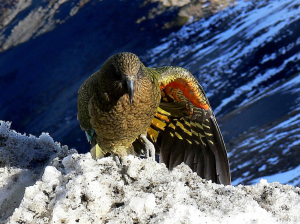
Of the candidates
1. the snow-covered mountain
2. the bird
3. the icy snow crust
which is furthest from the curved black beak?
the snow-covered mountain

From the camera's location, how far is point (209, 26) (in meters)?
5.47

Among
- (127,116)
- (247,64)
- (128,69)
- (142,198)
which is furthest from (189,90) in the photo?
(247,64)

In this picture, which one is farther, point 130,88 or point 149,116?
point 149,116

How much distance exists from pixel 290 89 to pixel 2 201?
4730 mm

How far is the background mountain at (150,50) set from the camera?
16.3 ft

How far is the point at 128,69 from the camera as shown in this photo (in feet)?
5.22

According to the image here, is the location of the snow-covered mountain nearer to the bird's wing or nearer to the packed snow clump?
the bird's wing

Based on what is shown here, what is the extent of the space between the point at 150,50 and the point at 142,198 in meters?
4.49

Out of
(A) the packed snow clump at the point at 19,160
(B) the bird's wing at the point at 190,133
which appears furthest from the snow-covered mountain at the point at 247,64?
(A) the packed snow clump at the point at 19,160

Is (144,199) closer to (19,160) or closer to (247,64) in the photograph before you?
(19,160)

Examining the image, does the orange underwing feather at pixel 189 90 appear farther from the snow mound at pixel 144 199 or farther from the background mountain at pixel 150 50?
the background mountain at pixel 150 50

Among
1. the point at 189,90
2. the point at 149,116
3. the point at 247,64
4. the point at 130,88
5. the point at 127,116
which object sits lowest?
the point at 247,64

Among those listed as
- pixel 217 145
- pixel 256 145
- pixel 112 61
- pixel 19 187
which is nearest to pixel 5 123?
pixel 19 187

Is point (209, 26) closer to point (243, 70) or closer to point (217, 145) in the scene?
point (243, 70)
